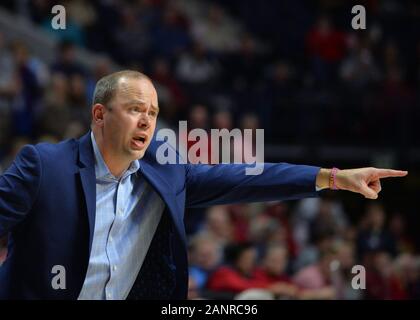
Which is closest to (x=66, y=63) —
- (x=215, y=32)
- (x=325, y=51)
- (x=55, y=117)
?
(x=55, y=117)

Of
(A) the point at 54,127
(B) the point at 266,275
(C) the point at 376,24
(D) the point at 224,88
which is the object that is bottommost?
(B) the point at 266,275

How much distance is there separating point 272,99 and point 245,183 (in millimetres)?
7373

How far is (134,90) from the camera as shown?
3.20m

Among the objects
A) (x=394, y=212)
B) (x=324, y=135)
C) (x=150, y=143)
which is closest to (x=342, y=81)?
(x=324, y=135)

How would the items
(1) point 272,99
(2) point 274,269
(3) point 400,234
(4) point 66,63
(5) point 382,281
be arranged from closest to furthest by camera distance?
(2) point 274,269, (5) point 382,281, (4) point 66,63, (3) point 400,234, (1) point 272,99

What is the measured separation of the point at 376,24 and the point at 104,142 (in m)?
9.63

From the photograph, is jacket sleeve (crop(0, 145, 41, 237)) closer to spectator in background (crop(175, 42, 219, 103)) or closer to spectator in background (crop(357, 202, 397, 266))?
spectator in background (crop(357, 202, 397, 266))

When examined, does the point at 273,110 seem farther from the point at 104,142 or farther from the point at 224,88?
the point at 104,142

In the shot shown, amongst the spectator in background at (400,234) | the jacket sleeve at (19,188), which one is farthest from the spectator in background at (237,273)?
the jacket sleeve at (19,188)

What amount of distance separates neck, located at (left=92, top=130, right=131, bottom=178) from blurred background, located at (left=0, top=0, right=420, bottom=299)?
12.1 feet

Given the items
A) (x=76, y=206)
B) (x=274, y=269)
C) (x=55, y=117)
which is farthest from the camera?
(x=55, y=117)

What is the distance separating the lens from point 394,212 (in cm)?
1037

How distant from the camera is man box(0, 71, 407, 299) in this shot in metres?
3.05

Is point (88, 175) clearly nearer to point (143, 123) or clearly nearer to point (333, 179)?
point (143, 123)
